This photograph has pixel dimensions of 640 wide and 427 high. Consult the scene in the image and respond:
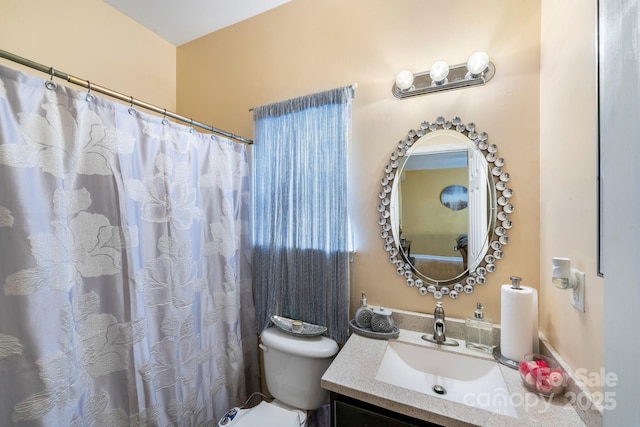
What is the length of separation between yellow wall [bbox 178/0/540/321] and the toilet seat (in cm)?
63

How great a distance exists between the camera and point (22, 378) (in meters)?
0.80

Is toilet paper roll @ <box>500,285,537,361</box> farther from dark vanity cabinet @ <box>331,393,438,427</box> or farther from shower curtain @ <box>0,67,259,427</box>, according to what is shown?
shower curtain @ <box>0,67,259,427</box>

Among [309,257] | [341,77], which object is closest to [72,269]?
[309,257]

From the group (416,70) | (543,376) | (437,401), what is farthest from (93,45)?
(543,376)

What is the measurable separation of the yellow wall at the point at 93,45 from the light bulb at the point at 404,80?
177cm

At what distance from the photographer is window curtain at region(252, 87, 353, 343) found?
1.34 metres

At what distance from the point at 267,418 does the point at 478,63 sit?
1.92 meters

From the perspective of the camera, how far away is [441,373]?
1083 mm

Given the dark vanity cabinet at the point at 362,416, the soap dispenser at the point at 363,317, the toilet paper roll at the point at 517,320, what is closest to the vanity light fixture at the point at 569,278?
the toilet paper roll at the point at 517,320

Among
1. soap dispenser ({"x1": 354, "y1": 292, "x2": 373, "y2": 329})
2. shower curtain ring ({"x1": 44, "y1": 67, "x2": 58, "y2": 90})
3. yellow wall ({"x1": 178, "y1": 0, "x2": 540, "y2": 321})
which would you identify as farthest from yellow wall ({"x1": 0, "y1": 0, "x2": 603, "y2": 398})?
shower curtain ring ({"x1": 44, "y1": 67, "x2": 58, "y2": 90})

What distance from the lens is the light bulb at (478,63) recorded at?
1.09m

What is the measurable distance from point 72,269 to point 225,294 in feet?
2.32

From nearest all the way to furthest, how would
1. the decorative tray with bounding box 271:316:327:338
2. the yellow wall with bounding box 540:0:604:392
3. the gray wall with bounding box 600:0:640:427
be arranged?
1. the gray wall with bounding box 600:0:640:427
2. the yellow wall with bounding box 540:0:604:392
3. the decorative tray with bounding box 271:316:327:338

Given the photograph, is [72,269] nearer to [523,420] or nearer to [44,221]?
[44,221]
